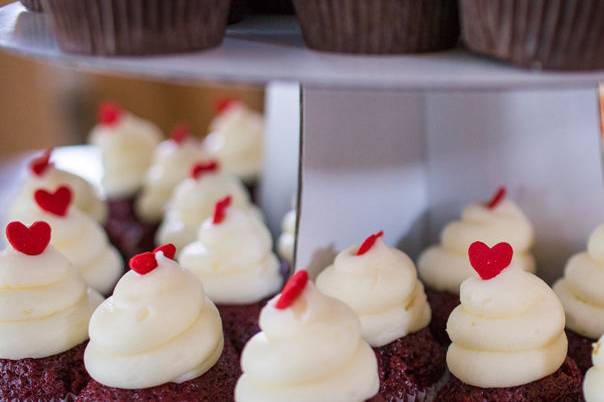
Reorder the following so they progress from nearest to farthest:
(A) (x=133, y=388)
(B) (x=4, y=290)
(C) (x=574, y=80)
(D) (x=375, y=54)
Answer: (C) (x=574, y=80) → (D) (x=375, y=54) → (A) (x=133, y=388) → (B) (x=4, y=290)

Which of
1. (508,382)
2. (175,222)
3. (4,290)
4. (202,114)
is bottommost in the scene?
(202,114)

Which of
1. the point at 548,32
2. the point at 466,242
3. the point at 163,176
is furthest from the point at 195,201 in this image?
the point at 548,32

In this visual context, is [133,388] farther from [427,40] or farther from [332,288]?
[427,40]

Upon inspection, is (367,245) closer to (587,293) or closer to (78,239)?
(587,293)


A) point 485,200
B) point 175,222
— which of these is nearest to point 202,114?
point 175,222

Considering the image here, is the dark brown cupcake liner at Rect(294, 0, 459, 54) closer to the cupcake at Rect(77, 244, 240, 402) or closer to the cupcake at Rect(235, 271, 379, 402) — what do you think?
the cupcake at Rect(235, 271, 379, 402)

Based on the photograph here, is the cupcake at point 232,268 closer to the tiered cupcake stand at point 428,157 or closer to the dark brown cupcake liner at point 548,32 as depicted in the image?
the tiered cupcake stand at point 428,157

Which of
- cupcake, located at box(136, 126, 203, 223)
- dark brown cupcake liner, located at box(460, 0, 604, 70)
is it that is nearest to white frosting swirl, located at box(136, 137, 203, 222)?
cupcake, located at box(136, 126, 203, 223)
